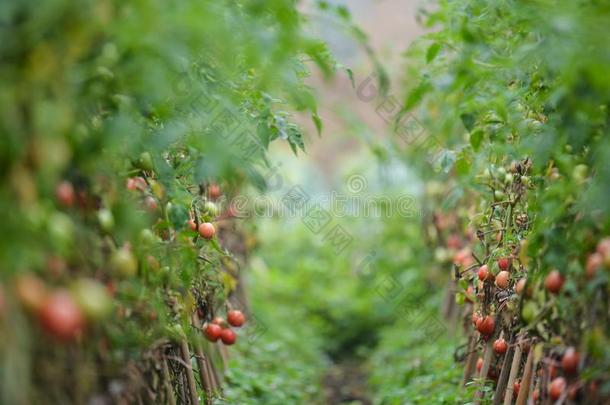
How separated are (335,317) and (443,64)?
308 centimetres

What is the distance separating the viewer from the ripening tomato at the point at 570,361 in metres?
1.64

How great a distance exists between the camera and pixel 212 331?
8.13 feet

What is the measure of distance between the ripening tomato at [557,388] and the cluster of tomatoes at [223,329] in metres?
1.25

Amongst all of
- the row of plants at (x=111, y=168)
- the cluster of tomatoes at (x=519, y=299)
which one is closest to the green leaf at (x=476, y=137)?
the cluster of tomatoes at (x=519, y=299)

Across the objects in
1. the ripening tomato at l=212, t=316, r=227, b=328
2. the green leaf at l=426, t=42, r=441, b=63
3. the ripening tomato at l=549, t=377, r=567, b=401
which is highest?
the green leaf at l=426, t=42, r=441, b=63

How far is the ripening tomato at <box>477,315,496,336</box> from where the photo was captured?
2.28 meters

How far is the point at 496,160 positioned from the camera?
2518mm

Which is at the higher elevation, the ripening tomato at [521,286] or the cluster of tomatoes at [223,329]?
the cluster of tomatoes at [223,329]

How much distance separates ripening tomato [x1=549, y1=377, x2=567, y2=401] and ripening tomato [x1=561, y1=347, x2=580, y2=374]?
3 cm

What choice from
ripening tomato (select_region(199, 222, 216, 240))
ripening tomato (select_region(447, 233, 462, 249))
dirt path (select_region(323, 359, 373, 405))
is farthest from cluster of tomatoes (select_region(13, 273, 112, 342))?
ripening tomato (select_region(447, 233, 462, 249))

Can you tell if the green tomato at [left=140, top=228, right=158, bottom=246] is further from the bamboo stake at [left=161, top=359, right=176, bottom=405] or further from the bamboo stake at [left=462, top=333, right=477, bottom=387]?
the bamboo stake at [left=462, top=333, right=477, bottom=387]

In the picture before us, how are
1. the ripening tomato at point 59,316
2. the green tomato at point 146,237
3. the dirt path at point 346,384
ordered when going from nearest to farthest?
the ripening tomato at point 59,316
the green tomato at point 146,237
the dirt path at point 346,384

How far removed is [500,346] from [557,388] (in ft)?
1.76

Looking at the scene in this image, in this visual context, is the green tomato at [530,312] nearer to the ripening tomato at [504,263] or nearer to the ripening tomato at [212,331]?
the ripening tomato at [504,263]
